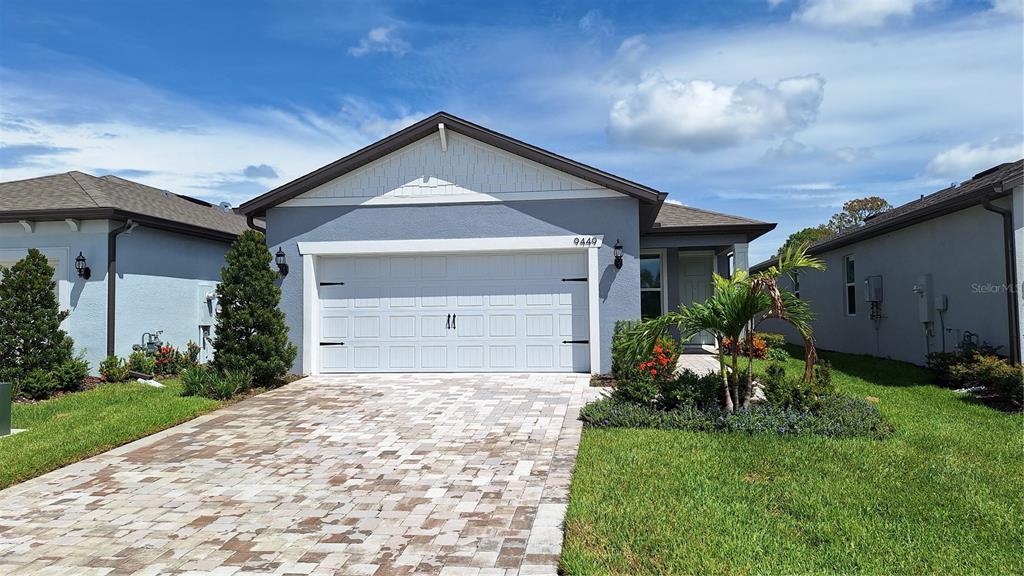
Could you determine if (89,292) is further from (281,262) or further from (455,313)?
(455,313)

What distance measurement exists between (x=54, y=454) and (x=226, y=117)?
33.6 feet

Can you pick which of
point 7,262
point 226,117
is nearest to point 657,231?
point 226,117

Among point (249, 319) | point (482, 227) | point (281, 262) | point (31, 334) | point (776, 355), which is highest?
point (482, 227)

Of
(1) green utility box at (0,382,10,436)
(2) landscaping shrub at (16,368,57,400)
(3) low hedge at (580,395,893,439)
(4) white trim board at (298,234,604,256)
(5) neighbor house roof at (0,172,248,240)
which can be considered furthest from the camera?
(5) neighbor house roof at (0,172,248,240)

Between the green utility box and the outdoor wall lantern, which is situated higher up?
the outdoor wall lantern

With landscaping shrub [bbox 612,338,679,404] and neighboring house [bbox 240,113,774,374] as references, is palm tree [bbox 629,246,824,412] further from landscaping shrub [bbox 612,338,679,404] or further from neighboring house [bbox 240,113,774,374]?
neighboring house [bbox 240,113,774,374]

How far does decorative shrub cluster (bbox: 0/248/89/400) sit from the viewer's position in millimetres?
9480

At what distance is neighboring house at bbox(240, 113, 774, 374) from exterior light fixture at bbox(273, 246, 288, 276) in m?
0.09

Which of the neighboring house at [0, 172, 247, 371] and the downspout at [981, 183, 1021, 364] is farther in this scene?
the neighboring house at [0, 172, 247, 371]

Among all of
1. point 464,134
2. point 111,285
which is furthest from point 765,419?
point 111,285

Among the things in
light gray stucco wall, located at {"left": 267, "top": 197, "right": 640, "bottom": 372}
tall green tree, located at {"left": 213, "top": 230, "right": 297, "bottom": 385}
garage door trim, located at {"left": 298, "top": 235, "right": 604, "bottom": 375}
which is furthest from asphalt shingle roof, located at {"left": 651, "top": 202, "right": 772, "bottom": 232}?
tall green tree, located at {"left": 213, "top": 230, "right": 297, "bottom": 385}

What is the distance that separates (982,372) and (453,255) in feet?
26.9

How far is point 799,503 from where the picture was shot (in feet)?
14.6

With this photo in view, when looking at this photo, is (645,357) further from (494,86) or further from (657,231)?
(494,86)
